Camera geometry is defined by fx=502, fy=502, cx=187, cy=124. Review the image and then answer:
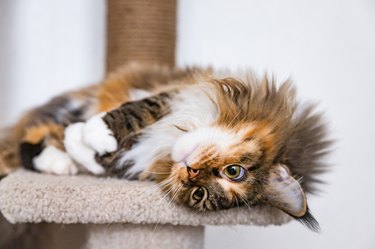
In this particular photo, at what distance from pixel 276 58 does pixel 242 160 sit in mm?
1252

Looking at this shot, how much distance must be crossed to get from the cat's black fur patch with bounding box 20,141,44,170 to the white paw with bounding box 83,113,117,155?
235 mm

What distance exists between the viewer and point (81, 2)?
7.99ft

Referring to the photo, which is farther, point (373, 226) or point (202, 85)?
point (373, 226)

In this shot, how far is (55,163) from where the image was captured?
4.89 feet

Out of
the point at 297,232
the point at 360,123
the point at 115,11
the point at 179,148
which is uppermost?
the point at 115,11

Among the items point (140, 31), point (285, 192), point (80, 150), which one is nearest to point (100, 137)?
point (80, 150)

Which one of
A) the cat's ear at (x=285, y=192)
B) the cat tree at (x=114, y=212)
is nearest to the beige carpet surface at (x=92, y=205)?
the cat tree at (x=114, y=212)

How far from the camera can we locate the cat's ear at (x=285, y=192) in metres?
1.14

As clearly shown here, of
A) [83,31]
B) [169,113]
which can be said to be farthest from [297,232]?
[83,31]

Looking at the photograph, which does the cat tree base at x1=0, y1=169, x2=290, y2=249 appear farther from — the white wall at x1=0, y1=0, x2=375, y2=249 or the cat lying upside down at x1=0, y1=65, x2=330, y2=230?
the white wall at x1=0, y1=0, x2=375, y2=249

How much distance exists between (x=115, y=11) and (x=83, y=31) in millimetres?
403

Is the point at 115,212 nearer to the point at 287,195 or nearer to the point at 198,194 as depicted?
the point at 198,194

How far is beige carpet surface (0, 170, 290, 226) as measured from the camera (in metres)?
1.15

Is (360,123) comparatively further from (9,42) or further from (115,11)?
(9,42)
